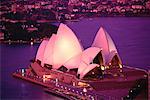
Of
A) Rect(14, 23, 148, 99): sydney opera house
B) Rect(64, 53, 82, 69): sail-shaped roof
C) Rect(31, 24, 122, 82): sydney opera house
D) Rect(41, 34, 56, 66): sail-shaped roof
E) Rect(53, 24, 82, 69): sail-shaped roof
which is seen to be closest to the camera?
Rect(14, 23, 148, 99): sydney opera house

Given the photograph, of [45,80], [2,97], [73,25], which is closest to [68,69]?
[45,80]

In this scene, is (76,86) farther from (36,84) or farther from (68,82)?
(36,84)

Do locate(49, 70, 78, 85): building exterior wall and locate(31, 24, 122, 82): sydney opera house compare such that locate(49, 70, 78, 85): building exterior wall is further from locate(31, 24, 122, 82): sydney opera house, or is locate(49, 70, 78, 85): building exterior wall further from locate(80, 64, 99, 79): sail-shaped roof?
locate(80, 64, 99, 79): sail-shaped roof

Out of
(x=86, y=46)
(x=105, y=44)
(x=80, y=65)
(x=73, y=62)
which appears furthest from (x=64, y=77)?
(x=86, y=46)

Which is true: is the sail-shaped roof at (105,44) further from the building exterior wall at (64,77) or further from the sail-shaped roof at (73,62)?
the building exterior wall at (64,77)

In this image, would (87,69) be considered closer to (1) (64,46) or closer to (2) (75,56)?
(2) (75,56)

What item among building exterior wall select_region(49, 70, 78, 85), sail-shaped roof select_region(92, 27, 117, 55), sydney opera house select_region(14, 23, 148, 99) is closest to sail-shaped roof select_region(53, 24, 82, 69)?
sydney opera house select_region(14, 23, 148, 99)
